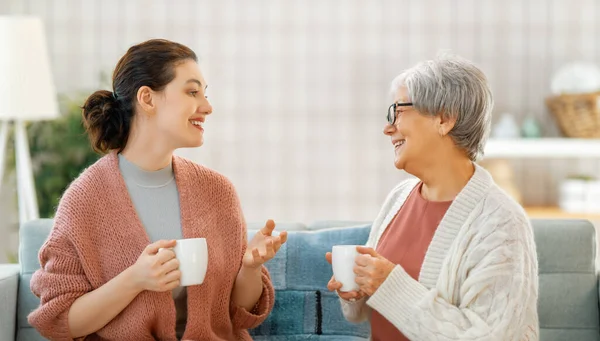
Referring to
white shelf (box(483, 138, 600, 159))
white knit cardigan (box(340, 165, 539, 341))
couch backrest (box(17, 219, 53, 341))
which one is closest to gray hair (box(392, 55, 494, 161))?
white knit cardigan (box(340, 165, 539, 341))

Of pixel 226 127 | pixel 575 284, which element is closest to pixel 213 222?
pixel 575 284

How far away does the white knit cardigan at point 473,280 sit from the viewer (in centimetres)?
172

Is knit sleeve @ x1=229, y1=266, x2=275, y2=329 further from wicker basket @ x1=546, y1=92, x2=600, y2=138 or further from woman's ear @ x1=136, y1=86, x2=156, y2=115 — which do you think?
wicker basket @ x1=546, y1=92, x2=600, y2=138

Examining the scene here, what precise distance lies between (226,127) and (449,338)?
294cm

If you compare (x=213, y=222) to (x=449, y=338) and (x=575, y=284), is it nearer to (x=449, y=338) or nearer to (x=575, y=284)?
(x=449, y=338)

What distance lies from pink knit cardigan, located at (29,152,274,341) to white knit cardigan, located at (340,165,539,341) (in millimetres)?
447

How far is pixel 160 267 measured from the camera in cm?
171

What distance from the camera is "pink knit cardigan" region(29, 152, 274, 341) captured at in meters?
1.90

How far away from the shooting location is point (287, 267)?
245 centimetres

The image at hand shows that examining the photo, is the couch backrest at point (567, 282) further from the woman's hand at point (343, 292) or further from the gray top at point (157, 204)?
the gray top at point (157, 204)

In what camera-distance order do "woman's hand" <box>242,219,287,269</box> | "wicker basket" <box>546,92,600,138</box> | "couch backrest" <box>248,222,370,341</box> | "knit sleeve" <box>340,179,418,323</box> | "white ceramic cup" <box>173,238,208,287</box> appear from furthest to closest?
"wicker basket" <box>546,92,600,138</box> < "couch backrest" <box>248,222,370,341</box> < "knit sleeve" <box>340,179,418,323</box> < "woman's hand" <box>242,219,287,269</box> < "white ceramic cup" <box>173,238,208,287</box>

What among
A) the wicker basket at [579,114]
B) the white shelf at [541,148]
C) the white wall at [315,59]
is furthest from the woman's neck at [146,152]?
the wicker basket at [579,114]

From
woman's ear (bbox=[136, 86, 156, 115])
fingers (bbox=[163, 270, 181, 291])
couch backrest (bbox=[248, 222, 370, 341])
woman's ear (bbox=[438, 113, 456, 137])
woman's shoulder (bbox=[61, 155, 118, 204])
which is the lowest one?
couch backrest (bbox=[248, 222, 370, 341])

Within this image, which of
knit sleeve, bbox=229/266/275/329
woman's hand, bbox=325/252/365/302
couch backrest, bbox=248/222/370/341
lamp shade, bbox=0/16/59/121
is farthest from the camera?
lamp shade, bbox=0/16/59/121
